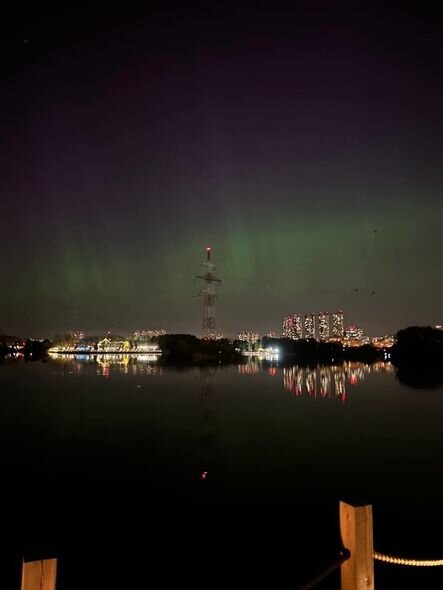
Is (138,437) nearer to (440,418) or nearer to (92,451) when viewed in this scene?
(92,451)

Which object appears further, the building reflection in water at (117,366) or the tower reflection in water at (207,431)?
the building reflection in water at (117,366)

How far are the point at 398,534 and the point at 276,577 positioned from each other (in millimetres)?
3332

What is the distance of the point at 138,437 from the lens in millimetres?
21016

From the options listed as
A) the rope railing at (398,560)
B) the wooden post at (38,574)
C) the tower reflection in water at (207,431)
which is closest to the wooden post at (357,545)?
the rope railing at (398,560)

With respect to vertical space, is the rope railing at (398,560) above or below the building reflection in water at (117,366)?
above

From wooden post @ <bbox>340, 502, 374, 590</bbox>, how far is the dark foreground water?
247cm

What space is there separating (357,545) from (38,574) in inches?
101

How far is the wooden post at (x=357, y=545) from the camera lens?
157 inches

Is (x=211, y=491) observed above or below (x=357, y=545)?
below

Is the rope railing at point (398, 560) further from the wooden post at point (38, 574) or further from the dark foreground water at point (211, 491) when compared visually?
the dark foreground water at point (211, 491)

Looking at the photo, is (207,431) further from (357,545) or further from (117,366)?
(117,366)

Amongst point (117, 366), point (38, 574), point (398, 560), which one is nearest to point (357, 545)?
point (398, 560)

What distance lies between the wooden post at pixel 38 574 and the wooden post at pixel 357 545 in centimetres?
237

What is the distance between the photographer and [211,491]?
525 inches
